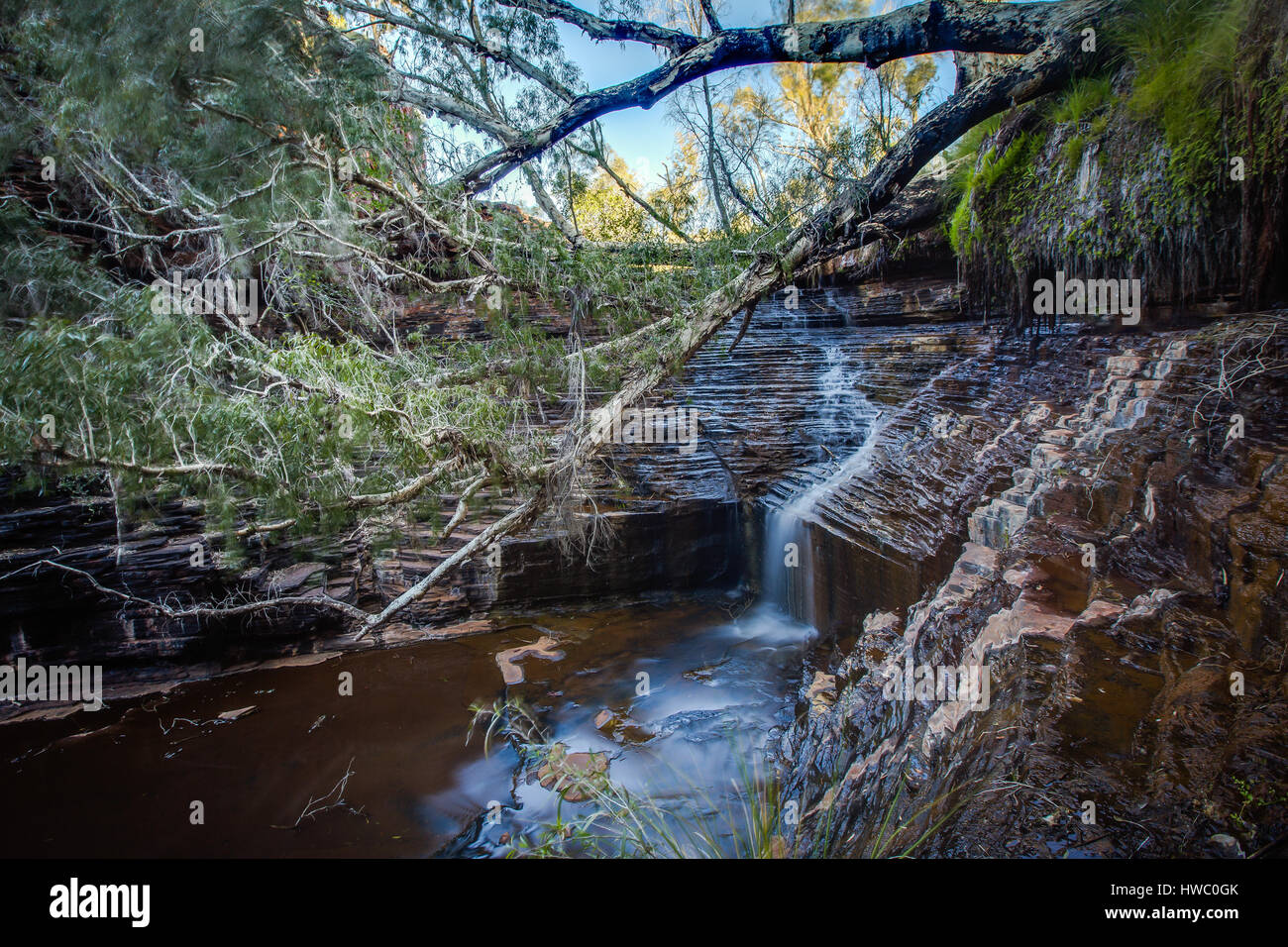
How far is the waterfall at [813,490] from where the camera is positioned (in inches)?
228

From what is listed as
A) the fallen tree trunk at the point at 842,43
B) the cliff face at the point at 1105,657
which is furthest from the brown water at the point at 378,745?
the fallen tree trunk at the point at 842,43

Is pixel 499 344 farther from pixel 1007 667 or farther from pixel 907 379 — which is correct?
pixel 1007 667

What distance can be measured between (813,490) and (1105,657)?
3.62m

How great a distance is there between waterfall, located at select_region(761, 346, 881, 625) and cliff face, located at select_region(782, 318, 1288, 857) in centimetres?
138

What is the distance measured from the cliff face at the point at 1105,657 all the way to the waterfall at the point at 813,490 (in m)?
1.38

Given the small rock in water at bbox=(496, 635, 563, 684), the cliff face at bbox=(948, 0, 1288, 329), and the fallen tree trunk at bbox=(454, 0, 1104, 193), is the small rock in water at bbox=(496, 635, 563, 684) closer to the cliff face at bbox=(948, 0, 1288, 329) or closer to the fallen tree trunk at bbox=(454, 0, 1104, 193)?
the fallen tree trunk at bbox=(454, 0, 1104, 193)

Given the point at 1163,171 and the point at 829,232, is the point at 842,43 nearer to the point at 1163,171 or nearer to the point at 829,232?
the point at 829,232

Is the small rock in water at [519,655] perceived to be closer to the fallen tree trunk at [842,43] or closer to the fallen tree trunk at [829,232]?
the fallen tree trunk at [829,232]

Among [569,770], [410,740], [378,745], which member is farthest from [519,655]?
[569,770]

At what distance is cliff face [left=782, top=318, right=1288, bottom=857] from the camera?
188 cm

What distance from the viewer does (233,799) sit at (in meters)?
3.85

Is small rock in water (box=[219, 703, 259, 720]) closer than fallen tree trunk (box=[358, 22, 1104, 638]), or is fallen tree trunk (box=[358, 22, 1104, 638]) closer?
fallen tree trunk (box=[358, 22, 1104, 638])

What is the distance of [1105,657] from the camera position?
2.56m

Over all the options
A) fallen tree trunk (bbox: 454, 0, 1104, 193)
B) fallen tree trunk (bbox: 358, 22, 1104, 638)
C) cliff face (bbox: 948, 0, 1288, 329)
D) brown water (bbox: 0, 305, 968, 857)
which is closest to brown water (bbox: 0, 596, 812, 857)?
brown water (bbox: 0, 305, 968, 857)
